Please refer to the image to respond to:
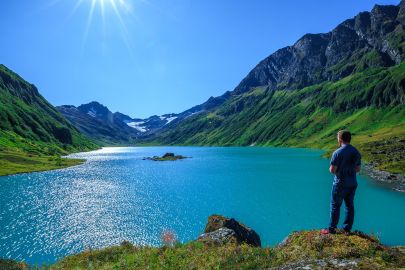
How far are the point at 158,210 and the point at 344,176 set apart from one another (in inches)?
2261

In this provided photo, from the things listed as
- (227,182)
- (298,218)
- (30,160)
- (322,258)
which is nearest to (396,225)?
(298,218)

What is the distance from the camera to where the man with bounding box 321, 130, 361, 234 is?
17.6 metres

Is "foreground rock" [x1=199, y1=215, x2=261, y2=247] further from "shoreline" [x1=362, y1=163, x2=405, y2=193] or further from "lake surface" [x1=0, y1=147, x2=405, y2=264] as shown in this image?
"shoreline" [x1=362, y1=163, x2=405, y2=193]

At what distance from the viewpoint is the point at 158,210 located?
233 ft

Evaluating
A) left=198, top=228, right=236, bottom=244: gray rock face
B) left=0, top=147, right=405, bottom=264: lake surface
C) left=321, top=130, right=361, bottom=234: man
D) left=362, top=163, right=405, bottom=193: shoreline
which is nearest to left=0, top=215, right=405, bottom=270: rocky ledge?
left=321, top=130, right=361, bottom=234: man

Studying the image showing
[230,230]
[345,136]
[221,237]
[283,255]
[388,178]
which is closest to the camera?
[283,255]

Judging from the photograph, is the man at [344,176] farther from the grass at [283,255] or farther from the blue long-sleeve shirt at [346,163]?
the grass at [283,255]

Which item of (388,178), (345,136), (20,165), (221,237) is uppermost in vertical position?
(345,136)

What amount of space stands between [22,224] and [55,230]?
843 centimetres

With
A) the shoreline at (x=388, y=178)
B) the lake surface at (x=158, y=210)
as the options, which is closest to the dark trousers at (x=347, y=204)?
the lake surface at (x=158, y=210)

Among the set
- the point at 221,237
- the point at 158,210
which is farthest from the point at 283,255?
the point at 158,210

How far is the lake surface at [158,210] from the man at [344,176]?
102 feet

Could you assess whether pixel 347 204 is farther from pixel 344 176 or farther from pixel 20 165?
pixel 20 165

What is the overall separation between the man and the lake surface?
102 ft
